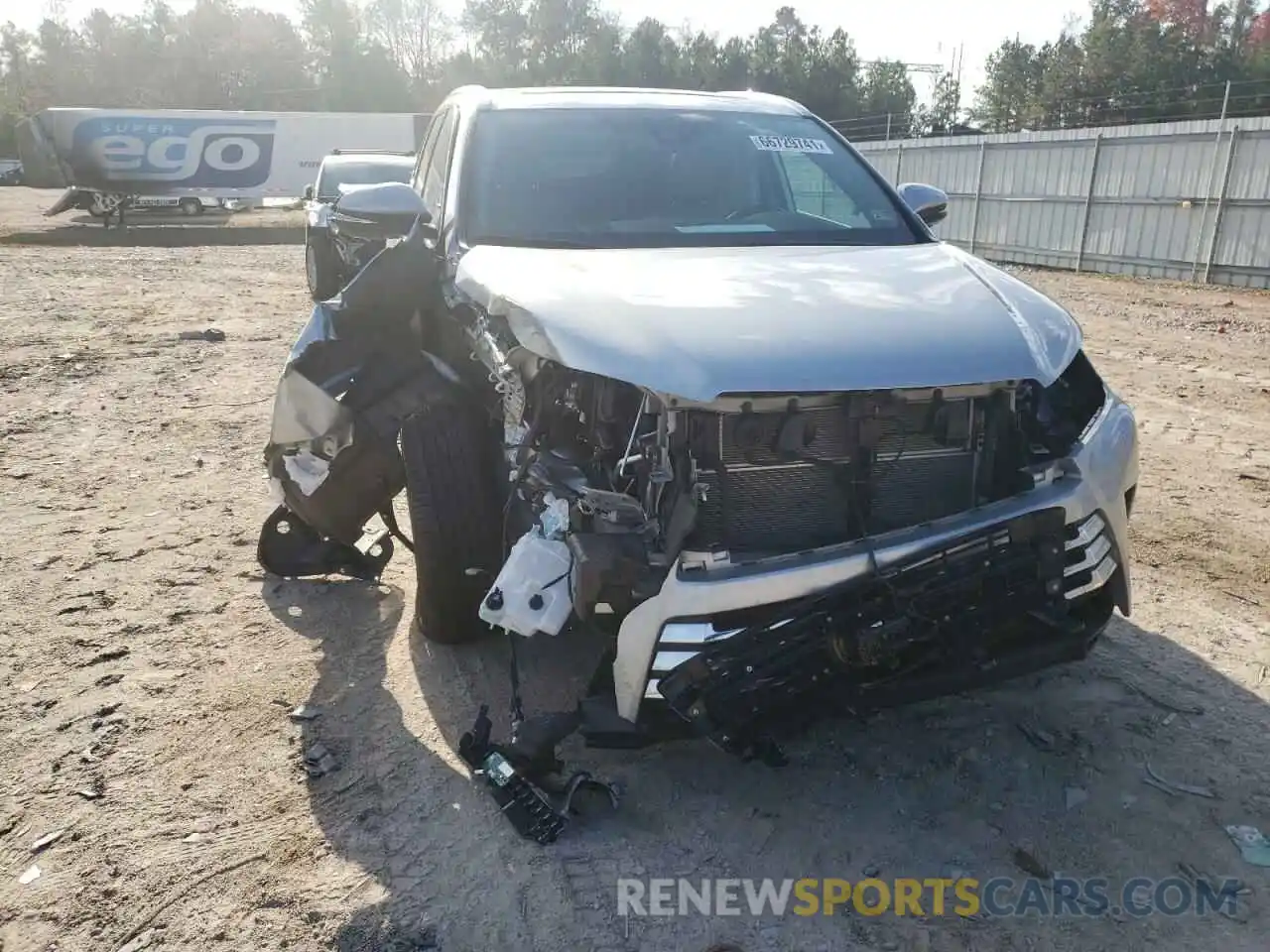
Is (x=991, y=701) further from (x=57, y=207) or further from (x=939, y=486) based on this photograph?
(x=57, y=207)

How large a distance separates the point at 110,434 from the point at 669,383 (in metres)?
5.30

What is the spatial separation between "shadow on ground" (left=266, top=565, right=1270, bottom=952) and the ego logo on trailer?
24617 mm

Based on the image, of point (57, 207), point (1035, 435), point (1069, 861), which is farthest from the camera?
point (57, 207)

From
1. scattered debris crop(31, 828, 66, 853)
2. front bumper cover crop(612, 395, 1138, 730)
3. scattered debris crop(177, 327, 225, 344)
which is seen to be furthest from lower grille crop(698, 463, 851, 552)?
scattered debris crop(177, 327, 225, 344)

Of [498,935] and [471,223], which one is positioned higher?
[471,223]

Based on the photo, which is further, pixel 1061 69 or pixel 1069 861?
pixel 1061 69

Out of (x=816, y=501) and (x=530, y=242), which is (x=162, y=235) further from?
(x=816, y=501)

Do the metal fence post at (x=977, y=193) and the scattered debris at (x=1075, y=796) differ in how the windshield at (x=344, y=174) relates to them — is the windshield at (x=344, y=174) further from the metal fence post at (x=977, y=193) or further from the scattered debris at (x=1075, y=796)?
the scattered debris at (x=1075, y=796)

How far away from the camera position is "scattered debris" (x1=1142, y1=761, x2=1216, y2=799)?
2.79 meters

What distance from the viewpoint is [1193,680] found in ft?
11.0

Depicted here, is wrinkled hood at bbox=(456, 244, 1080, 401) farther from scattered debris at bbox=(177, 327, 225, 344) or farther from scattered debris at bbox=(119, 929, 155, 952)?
scattered debris at bbox=(177, 327, 225, 344)

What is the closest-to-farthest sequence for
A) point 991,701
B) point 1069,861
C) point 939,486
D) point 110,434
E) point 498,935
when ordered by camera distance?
point 498,935 < point 1069,861 < point 939,486 < point 991,701 < point 110,434

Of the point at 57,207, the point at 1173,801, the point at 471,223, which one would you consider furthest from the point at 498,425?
the point at 57,207

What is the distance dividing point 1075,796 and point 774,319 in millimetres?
1587
